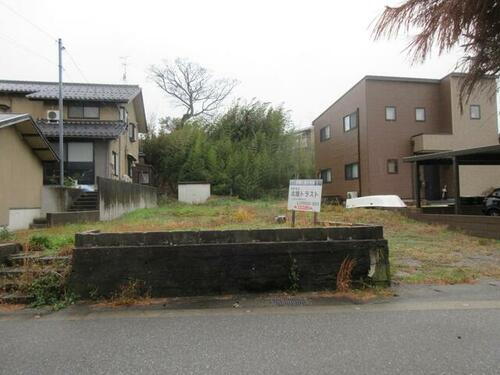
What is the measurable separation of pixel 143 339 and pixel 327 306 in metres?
2.06

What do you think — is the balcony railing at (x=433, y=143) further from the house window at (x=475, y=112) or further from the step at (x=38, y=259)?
the step at (x=38, y=259)

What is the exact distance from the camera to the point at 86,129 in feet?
53.1

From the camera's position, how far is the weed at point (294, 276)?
4859 mm

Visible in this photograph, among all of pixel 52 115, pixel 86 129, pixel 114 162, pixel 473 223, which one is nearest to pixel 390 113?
pixel 473 223

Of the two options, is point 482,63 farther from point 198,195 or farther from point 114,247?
point 198,195

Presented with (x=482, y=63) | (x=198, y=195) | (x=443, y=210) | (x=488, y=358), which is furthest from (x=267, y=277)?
(x=198, y=195)

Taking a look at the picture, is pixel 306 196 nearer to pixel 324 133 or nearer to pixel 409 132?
pixel 409 132

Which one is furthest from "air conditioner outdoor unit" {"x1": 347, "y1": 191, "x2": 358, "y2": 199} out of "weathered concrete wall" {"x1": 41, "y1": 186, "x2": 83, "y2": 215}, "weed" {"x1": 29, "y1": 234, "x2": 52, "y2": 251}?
"weed" {"x1": 29, "y1": 234, "x2": 52, "y2": 251}

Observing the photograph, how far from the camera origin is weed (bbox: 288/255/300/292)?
486 centimetres

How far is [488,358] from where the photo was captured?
2.95 m

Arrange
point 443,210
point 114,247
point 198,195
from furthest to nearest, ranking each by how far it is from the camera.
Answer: point 198,195 → point 443,210 → point 114,247

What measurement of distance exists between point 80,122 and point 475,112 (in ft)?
61.5

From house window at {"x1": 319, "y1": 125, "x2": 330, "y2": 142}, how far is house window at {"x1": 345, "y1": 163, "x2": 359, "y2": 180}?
11.1 ft

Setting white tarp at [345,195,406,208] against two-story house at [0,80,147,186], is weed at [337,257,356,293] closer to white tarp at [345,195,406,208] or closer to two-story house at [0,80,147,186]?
white tarp at [345,195,406,208]
